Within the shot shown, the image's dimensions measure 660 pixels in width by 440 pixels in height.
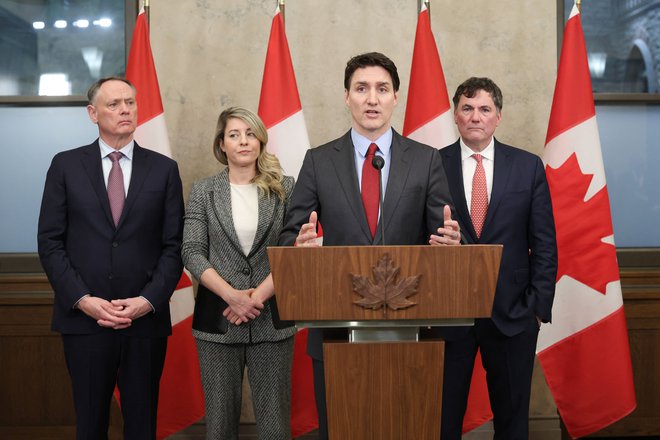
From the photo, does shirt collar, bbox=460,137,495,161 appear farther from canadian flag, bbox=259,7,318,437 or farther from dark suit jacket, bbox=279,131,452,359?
canadian flag, bbox=259,7,318,437

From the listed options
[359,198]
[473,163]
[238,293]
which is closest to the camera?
[359,198]

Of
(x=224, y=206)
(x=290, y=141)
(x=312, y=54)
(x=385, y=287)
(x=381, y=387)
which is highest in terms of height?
(x=312, y=54)

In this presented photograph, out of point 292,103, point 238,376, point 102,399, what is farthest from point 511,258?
point 102,399

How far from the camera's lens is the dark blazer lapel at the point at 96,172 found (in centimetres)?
288

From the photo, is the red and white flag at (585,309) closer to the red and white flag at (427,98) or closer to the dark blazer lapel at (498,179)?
the red and white flag at (427,98)

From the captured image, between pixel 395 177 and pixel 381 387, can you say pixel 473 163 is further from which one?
pixel 381 387

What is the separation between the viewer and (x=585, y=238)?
11.5ft

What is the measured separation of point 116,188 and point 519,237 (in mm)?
1602

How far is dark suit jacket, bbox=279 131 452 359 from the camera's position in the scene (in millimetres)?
2193

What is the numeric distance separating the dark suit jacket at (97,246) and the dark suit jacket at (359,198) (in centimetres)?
82

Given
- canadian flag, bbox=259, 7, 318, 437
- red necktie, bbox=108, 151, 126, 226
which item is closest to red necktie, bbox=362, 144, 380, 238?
red necktie, bbox=108, 151, 126, 226

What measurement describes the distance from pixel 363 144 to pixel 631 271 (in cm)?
244

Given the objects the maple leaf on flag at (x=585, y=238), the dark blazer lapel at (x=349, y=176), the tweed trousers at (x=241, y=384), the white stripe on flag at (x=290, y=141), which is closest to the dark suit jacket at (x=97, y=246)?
the tweed trousers at (x=241, y=384)

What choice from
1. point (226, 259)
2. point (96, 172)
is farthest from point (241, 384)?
point (96, 172)
